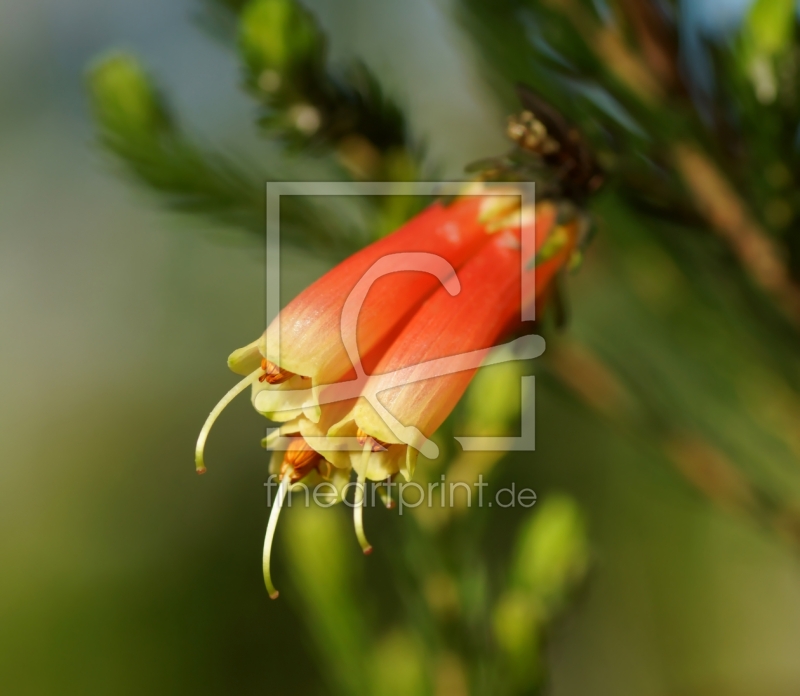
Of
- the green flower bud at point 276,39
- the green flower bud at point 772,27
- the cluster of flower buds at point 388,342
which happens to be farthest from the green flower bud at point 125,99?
the green flower bud at point 772,27

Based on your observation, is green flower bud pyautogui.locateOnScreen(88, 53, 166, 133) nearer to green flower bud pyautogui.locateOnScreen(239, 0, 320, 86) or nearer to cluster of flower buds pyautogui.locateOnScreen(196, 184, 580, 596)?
green flower bud pyautogui.locateOnScreen(239, 0, 320, 86)

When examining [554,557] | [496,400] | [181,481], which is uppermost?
[496,400]

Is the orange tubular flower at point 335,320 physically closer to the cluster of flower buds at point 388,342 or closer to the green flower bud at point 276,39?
the cluster of flower buds at point 388,342

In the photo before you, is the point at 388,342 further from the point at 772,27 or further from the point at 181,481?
the point at 181,481

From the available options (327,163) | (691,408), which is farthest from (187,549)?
(327,163)

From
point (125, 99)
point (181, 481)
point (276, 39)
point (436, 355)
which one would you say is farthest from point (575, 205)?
point (181, 481)

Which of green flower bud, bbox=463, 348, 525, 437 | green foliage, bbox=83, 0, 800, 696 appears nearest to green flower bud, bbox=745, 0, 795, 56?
green foliage, bbox=83, 0, 800, 696
